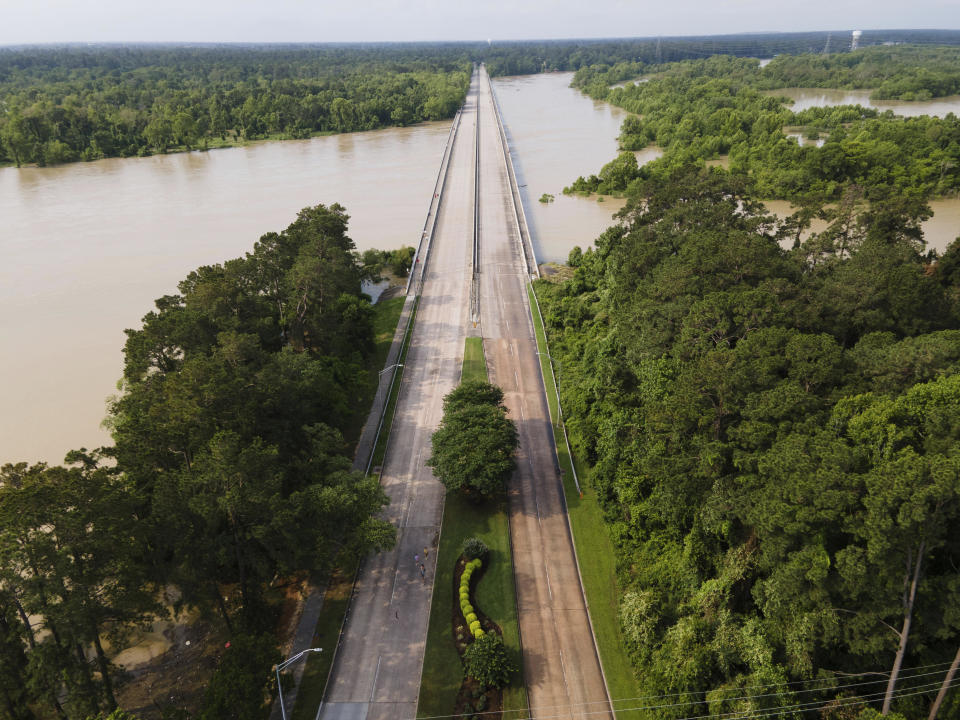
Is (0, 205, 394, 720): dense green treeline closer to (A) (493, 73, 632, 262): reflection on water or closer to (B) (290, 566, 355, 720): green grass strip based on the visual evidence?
(B) (290, 566, 355, 720): green grass strip

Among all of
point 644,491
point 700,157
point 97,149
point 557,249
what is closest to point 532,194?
point 557,249

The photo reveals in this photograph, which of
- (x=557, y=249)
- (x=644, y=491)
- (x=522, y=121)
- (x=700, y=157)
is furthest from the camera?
(x=522, y=121)

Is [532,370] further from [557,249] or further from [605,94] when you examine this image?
[605,94]

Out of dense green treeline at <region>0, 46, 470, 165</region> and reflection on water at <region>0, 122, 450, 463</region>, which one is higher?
dense green treeline at <region>0, 46, 470, 165</region>

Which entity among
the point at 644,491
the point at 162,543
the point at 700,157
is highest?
the point at 700,157

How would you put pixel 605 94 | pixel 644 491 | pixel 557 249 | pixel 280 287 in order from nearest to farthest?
pixel 644 491 < pixel 280 287 < pixel 557 249 < pixel 605 94

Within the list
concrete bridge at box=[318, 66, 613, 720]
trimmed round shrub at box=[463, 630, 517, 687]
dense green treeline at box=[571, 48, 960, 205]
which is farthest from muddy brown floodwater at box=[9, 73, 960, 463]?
trimmed round shrub at box=[463, 630, 517, 687]

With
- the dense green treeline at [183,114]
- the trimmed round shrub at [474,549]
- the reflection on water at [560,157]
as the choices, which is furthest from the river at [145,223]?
the trimmed round shrub at [474,549]
